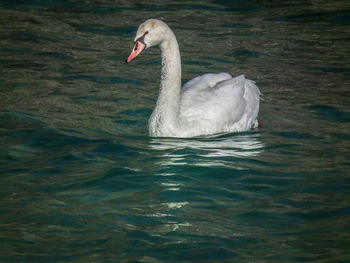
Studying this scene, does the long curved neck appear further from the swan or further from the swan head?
the swan head

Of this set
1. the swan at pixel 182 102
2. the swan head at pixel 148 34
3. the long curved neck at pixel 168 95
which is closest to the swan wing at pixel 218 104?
the swan at pixel 182 102

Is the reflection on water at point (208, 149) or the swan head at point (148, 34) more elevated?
the swan head at point (148, 34)

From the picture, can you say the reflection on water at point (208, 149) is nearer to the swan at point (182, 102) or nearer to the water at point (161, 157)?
the water at point (161, 157)

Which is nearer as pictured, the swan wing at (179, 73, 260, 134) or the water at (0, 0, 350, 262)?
the water at (0, 0, 350, 262)

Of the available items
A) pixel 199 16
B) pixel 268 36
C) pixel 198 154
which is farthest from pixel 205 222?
pixel 199 16

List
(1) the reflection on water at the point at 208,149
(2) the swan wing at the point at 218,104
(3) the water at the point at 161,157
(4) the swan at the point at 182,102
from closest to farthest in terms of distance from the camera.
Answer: (3) the water at the point at 161,157 → (1) the reflection on water at the point at 208,149 → (4) the swan at the point at 182,102 → (2) the swan wing at the point at 218,104

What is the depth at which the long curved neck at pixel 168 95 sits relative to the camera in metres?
8.19

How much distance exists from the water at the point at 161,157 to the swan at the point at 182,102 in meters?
0.19

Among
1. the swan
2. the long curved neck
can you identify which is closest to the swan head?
the swan

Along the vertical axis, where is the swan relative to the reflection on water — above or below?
above

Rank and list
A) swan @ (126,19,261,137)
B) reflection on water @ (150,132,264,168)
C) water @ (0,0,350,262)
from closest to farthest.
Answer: water @ (0,0,350,262) < reflection on water @ (150,132,264,168) < swan @ (126,19,261,137)

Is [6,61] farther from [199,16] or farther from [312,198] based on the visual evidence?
[312,198]

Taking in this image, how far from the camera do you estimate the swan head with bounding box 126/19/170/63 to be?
7.98 metres

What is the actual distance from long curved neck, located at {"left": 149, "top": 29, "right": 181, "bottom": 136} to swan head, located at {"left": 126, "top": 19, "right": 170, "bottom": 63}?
17 cm
